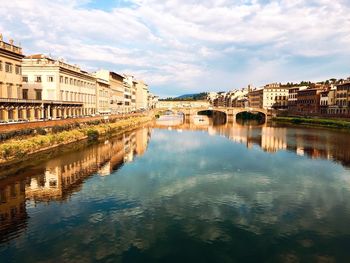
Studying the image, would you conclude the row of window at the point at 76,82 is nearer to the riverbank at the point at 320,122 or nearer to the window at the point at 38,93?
the window at the point at 38,93

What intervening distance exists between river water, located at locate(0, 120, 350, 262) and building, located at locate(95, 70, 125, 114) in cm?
7668

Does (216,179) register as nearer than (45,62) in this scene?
Yes

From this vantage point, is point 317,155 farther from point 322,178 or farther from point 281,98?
point 281,98

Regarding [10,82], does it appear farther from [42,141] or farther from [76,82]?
[76,82]

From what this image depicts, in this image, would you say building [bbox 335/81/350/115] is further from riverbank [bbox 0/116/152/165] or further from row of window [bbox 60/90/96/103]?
row of window [bbox 60/90/96/103]

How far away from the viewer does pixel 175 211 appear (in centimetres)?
2484

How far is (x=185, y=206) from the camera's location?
2605 centimetres

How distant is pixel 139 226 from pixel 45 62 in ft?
205

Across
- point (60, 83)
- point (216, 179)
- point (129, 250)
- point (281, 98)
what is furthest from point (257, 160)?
point (281, 98)

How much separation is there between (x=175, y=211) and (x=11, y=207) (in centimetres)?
1275

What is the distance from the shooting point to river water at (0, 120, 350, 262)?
60.8ft

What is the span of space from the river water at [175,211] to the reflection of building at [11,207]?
0.08 metres

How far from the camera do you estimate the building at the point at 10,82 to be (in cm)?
5116

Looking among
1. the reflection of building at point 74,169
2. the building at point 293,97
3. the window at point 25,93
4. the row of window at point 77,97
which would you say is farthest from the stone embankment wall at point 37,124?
the building at point 293,97
